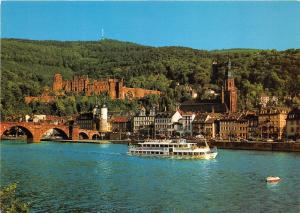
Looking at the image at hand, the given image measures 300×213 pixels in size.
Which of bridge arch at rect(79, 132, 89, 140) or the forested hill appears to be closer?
bridge arch at rect(79, 132, 89, 140)

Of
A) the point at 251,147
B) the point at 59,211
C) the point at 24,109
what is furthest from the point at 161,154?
the point at 24,109

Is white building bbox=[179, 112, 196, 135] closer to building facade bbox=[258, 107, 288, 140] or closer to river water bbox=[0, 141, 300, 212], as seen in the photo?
building facade bbox=[258, 107, 288, 140]

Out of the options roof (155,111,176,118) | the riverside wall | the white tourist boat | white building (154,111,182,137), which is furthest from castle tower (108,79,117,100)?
the white tourist boat

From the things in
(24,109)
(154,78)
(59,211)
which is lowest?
(59,211)

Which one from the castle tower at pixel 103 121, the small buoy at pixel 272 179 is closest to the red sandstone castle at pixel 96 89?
the castle tower at pixel 103 121

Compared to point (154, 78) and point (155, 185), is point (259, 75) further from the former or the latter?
point (155, 185)

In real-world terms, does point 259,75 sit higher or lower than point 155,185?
higher
